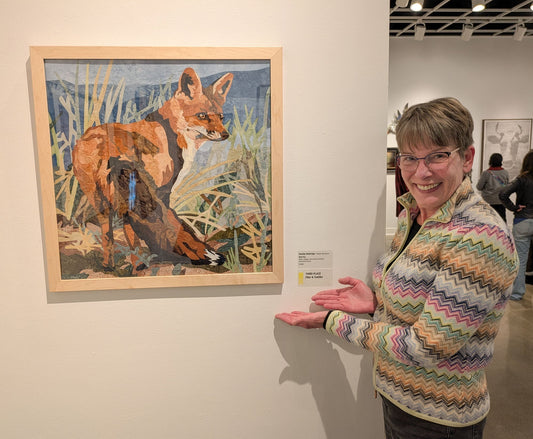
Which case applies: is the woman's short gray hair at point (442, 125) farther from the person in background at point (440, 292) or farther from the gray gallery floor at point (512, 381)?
the gray gallery floor at point (512, 381)

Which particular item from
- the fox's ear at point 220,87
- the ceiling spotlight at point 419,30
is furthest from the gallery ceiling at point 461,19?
the fox's ear at point 220,87

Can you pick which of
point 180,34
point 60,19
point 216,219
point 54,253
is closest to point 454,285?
point 216,219

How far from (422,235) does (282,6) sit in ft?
3.09

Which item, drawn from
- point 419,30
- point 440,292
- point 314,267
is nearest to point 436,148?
point 440,292

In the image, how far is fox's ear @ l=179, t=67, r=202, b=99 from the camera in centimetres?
129

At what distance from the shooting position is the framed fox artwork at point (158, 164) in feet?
4.20

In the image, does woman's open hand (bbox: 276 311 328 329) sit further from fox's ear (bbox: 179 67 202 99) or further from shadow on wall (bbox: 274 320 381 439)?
fox's ear (bbox: 179 67 202 99)

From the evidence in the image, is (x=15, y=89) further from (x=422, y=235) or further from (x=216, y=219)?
(x=422, y=235)

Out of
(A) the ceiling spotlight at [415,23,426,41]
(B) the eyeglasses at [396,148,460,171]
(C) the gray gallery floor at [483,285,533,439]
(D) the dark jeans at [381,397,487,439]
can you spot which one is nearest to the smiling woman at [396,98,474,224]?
(B) the eyeglasses at [396,148,460,171]

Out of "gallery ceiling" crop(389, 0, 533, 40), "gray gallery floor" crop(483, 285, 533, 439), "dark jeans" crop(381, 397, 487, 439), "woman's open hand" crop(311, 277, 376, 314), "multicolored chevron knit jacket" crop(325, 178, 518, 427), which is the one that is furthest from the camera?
"gallery ceiling" crop(389, 0, 533, 40)

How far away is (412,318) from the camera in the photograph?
110cm

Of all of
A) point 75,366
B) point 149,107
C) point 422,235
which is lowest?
point 75,366

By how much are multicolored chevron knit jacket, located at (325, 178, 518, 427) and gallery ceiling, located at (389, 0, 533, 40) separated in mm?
4080

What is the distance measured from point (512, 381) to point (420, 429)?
217 centimetres
